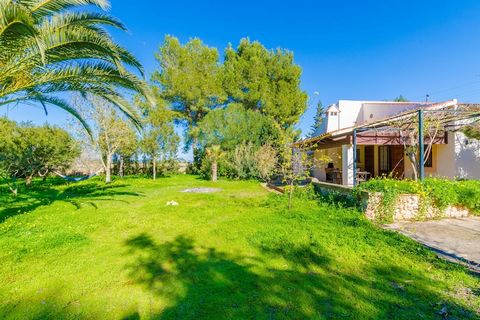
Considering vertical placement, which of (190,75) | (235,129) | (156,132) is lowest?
(156,132)

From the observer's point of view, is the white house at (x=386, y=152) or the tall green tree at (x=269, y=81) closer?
the white house at (x=386, y=152)

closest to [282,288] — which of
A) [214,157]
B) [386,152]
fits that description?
[386,152]

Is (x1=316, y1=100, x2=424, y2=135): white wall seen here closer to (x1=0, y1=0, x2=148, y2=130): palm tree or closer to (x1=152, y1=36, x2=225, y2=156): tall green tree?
(x1=152, y1=36, x2=225, y2=156): tall green tree

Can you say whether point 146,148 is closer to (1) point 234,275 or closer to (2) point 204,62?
(2) point 204,62

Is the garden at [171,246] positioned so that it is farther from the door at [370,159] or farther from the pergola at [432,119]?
the door at [370,159]

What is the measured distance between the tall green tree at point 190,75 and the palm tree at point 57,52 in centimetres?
1896

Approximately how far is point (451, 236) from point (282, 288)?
4461mm

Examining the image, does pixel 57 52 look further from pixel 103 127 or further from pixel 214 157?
pixel 214 157

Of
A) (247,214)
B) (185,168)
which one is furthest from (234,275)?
(185,168)

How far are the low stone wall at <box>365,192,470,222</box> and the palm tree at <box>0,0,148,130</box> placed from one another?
23.0 ft

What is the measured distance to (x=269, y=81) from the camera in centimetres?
2562

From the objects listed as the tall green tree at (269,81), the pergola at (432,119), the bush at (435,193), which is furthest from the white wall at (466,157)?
the tall green tree at (269,81)

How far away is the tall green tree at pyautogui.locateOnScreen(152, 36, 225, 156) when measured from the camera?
25.7m

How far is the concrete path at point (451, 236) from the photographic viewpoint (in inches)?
167
